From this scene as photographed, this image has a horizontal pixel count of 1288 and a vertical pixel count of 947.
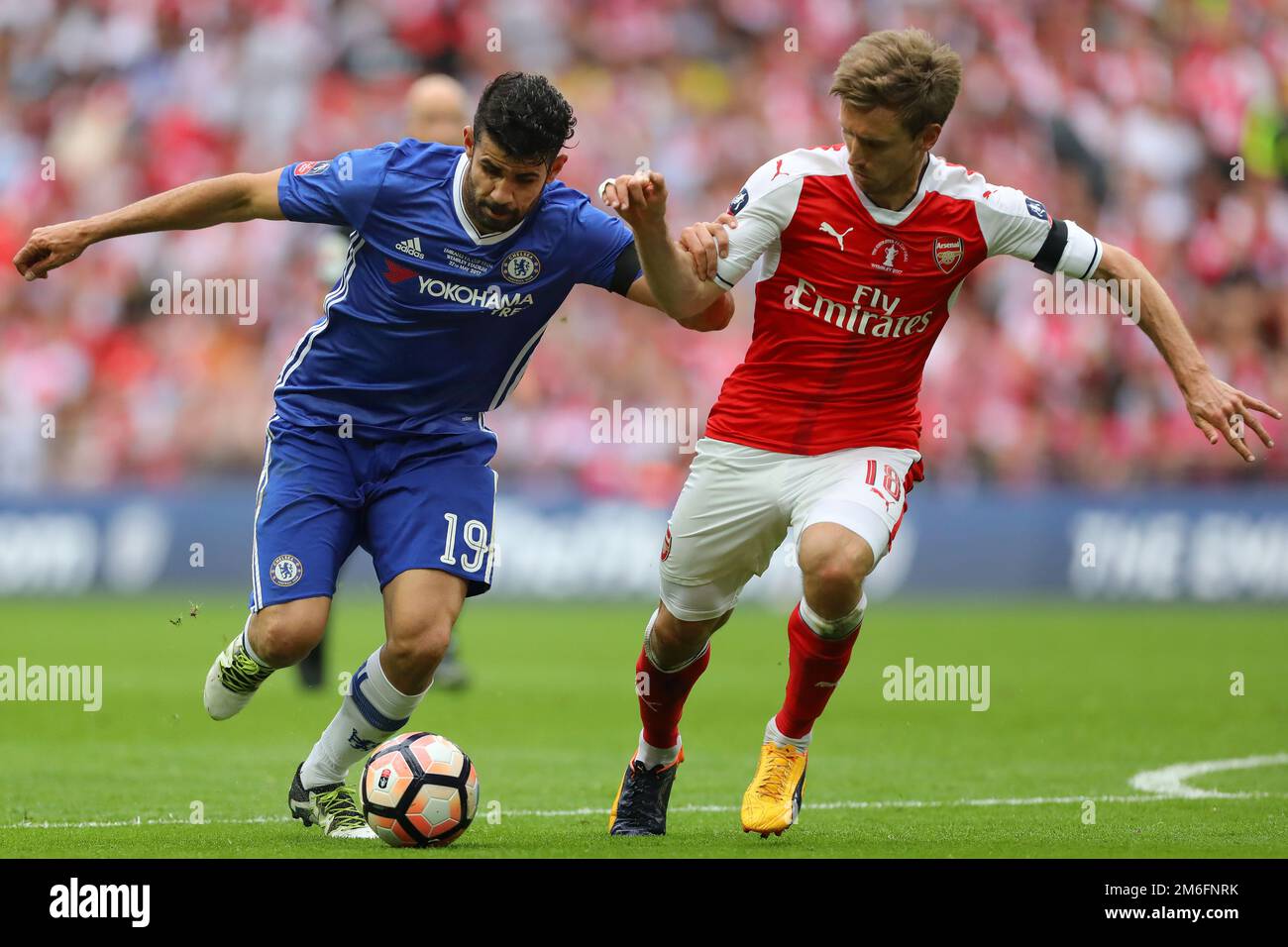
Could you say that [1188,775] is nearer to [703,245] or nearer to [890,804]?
[890,804]

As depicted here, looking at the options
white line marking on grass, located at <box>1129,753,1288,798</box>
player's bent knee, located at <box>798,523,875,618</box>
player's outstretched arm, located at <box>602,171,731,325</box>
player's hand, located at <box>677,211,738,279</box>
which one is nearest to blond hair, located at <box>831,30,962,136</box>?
player's hand, located at <box>677,211,738,279</box>

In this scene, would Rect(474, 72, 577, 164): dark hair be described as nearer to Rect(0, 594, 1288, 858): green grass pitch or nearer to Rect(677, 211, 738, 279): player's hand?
Rect(677, 211, 738, 279): player's hand

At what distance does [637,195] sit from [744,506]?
1.39 m

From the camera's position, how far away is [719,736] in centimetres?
1005

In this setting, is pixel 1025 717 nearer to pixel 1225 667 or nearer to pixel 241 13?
pixel 1225 667

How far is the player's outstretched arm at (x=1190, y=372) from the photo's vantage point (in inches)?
233

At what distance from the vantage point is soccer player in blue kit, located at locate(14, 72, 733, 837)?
6.19 metres

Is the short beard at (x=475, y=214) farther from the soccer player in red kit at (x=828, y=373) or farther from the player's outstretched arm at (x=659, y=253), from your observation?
the soccer player in red kit at (x=828, y=373)

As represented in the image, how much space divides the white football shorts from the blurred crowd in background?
1062 cm

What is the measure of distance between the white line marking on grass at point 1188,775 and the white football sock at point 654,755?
2.17 m

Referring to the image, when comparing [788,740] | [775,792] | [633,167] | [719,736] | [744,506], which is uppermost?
[633,167]

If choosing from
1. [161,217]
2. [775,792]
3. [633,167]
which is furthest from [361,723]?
[633,167]

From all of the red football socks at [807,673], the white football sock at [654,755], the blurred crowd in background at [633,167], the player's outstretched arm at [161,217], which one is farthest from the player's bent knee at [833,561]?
the blurred crowd in background at [633,167]

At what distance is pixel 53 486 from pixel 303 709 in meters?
7.97
